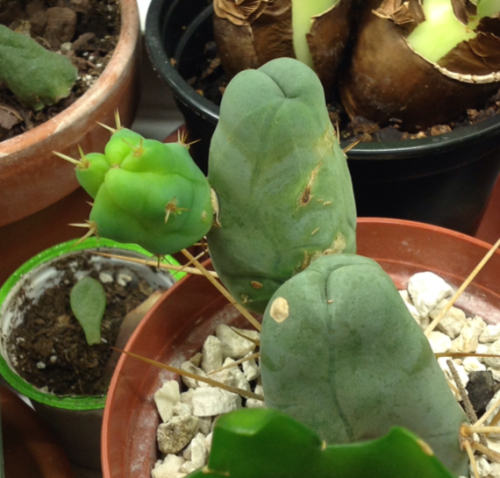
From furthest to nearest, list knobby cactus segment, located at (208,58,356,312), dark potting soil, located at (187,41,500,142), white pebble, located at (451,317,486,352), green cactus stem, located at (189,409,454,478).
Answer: dark potting soil, located at (187,41,500,142), white pebble, located at (451,317,486,352), knobby cactus segment, located at (208,58,356,312), green cactus stem, located at (189,409,454,478)

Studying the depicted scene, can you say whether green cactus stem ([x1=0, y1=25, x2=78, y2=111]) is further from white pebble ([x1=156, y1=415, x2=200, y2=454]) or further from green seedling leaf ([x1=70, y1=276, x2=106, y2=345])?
white pebble ([x1=156, y1=415, x2=200, y2=454])

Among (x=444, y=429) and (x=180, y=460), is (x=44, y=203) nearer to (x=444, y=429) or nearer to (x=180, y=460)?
(x=180, y=460)

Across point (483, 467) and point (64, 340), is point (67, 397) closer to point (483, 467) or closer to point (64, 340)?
point (64, 340)

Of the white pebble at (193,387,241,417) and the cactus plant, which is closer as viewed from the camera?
the cactus plant

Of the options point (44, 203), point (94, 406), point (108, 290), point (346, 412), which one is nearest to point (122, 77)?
point (44, 203)

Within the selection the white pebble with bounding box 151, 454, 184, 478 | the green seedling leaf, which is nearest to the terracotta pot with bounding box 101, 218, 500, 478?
the white pebble with bounding box 151, 454, 184, 478

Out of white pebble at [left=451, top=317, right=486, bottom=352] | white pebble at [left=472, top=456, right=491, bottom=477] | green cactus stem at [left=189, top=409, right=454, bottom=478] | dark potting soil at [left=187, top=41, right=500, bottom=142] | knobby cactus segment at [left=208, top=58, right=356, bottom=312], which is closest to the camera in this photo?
green cactus stem at [left=189, top=409, right=454, bottom=478]

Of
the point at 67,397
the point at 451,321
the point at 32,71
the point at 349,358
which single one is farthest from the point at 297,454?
the point at 32,71
